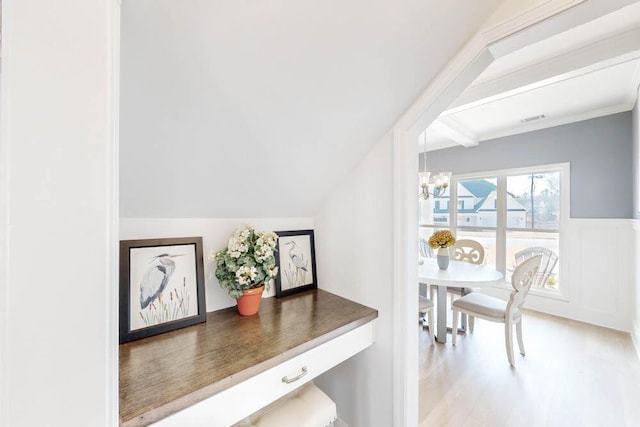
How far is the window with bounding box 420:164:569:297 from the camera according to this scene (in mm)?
3488

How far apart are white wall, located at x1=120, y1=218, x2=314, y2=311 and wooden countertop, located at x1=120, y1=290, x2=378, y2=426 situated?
0.09 metres

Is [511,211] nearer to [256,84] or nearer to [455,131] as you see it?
[455,131]

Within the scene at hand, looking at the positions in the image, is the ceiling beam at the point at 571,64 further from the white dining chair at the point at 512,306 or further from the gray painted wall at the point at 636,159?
the white dining chair at the point at 512,306

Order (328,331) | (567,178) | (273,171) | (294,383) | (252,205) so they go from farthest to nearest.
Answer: (567,178)
(252,205)
(273,171)
(328,331)
(294,383)

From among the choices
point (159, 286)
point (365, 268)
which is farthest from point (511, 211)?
point (159, 286)

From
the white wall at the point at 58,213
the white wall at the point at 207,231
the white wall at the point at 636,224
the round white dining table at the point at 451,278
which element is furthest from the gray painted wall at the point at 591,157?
the white wall at the point at 58,213

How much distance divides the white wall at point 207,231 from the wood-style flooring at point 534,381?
1515 millimetres

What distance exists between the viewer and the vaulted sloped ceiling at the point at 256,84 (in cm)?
70

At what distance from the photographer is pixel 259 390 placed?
909mm

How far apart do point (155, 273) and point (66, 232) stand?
0.74 meters

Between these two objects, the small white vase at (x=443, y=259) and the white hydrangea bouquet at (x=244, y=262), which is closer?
the white hydrangea bouquet at (x=244, y=262)

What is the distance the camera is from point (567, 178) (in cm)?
333

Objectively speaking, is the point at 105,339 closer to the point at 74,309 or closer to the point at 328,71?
the point at 74,309

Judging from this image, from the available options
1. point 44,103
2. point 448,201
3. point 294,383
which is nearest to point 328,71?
point 44,103
